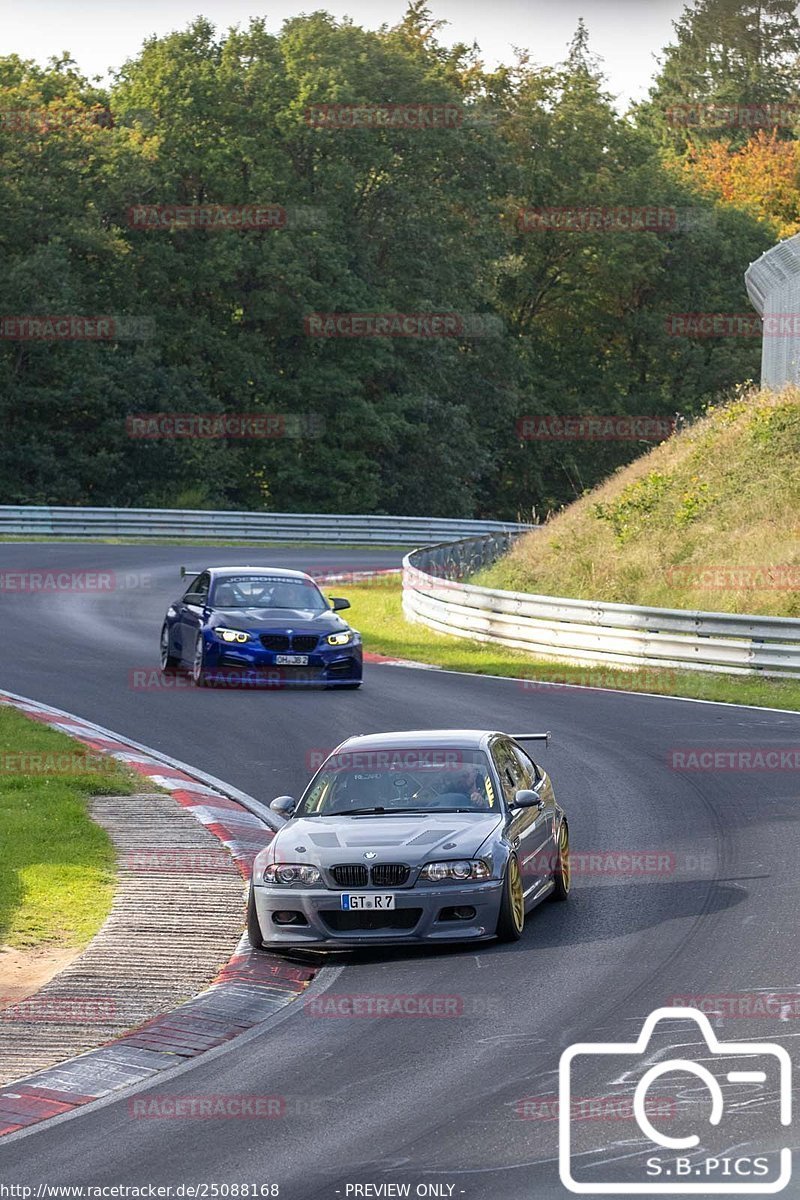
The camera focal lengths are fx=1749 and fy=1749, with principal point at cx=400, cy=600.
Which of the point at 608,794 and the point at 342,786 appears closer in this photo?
the point at 342,786

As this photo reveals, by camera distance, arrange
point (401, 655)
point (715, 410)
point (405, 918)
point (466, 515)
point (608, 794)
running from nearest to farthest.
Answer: point (405, 918), point (608, 794), point (401, 655), point (715, 410), point (466, 515)

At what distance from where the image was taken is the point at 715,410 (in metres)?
39.8

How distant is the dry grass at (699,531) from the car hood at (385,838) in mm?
16532

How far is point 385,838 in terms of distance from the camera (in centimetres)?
1116

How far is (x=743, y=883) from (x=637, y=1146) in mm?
5610

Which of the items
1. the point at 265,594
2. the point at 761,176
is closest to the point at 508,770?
the point at 265,594

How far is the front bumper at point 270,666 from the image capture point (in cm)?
2347

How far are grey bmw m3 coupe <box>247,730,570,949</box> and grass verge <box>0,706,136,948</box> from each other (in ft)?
4.75

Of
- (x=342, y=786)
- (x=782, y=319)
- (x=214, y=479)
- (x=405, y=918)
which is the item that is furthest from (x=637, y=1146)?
(x=214, y=479)

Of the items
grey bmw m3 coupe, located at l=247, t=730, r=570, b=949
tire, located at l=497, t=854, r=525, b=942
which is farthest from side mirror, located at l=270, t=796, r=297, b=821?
tire, located at l=497, t=854, r=525, b=942

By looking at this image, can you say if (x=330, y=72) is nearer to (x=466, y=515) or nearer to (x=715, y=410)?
(x=466, y=515)

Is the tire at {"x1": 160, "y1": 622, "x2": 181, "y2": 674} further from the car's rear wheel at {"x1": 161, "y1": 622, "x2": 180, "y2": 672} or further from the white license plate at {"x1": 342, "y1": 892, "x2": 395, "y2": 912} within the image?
the white license plate at {"x1": 342, "y1": 892, "x2": 395, "y2": 912}

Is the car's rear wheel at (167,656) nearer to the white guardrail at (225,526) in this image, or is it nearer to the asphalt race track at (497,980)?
the asphalt race track at (497,980)

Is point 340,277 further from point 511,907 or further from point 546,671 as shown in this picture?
point 511,907
